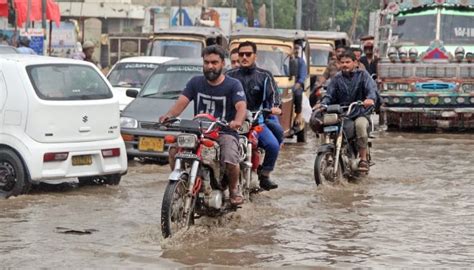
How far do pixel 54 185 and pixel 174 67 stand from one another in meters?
Result: 3.99

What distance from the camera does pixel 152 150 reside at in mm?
13945

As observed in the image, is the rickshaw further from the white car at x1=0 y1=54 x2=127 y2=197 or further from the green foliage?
the green foliage

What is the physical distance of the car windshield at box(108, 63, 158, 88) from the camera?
17.5 metres

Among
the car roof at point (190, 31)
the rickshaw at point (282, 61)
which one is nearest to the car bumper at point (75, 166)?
the rickshaw at point (282, 61)

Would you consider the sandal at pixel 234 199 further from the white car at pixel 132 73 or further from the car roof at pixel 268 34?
the car roof at pixel 268 34

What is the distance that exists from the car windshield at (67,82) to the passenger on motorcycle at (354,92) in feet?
8.83

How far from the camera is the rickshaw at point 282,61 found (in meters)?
18.0

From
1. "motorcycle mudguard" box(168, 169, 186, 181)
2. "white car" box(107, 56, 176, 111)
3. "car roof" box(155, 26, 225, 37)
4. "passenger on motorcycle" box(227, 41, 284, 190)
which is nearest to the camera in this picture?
"motorcycle mudguard" box(168, 169, 186, 181)

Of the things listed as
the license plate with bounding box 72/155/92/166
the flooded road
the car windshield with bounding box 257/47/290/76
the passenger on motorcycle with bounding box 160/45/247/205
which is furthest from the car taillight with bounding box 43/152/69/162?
the car windshield with bounding box 257/47/290/76

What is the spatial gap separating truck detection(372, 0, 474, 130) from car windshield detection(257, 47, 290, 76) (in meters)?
3.29

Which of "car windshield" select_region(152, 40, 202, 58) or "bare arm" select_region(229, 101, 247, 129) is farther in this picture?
"car windshield" select_region(152, 40, 202, 58)

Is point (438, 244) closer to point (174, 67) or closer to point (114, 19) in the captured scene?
point (174, 67)

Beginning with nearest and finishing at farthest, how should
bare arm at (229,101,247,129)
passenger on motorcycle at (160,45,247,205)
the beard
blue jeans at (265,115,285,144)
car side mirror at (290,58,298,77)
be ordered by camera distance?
bare arm at (229,101,247,129)
passenger on motorcycle at (160,45,247,205)
the beard
blue jeans at (265,115,285,144)
car side mirror at (290,58,298,77)

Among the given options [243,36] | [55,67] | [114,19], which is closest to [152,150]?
[55,67]
